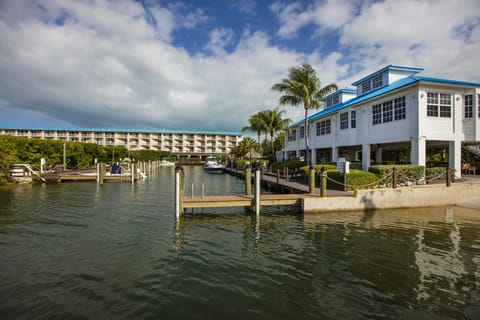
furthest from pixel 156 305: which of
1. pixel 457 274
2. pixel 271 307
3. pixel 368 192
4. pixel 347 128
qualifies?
pixel 347 128

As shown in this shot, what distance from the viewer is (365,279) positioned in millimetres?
6277

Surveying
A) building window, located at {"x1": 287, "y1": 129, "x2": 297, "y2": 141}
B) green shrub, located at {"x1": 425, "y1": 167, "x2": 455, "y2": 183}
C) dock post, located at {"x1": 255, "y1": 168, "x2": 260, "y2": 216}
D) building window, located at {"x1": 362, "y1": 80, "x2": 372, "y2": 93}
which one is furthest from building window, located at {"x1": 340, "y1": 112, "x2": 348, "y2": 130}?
dock post, located at {"x1": 255, "y1": 168, "x2": 260, "y2": 216}

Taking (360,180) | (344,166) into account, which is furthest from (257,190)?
(360,180)

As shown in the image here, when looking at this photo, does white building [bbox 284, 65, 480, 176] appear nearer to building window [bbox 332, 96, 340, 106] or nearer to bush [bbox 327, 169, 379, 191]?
bush [bbox 327, 169, 379, 191]

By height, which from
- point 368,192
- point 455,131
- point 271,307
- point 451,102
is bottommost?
point 271,307

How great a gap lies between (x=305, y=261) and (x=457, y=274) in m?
Result: 3.80

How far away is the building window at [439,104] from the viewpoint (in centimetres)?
1691

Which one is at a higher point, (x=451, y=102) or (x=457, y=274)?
(x=451, y=102)

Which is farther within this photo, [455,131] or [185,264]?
[455,131]

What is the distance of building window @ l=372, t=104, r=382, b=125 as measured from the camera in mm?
20000

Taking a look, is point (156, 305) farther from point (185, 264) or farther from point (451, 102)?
point (451, 102)

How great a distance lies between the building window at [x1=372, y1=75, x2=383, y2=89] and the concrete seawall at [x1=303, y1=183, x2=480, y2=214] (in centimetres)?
1314

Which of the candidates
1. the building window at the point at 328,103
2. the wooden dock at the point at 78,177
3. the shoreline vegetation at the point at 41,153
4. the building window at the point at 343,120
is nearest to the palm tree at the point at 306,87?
the building window at the point at 343,120

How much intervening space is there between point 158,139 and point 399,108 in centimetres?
9760
